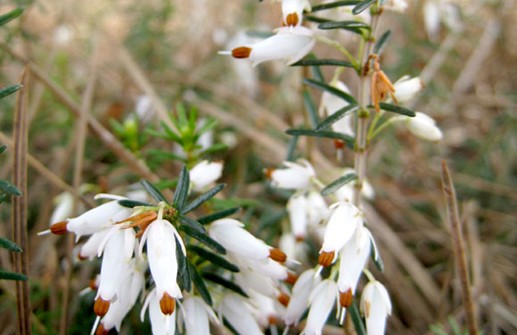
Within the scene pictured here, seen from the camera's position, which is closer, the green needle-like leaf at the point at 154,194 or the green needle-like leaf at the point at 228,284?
the green needle-like leaf at the point at 154,194

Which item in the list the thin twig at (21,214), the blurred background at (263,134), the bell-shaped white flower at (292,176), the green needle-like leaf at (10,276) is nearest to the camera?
the green needle-like leaf at (10,276)

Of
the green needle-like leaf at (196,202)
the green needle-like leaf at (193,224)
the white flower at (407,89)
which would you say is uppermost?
the white flower at (407,89)

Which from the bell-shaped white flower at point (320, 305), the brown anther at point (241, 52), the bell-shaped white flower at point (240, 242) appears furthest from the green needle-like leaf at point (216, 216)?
the brown anther at point (241, 52)

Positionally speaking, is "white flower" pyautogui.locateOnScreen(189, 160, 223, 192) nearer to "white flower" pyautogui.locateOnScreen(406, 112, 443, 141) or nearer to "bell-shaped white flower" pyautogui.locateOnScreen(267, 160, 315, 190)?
"bell-shaped white flower" pyautogui.locateOnScreen(267, 160, 315, 190)

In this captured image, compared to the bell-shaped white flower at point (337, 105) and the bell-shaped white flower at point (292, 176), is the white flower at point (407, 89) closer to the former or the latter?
the bell-shaped white flower at point (337, 105)

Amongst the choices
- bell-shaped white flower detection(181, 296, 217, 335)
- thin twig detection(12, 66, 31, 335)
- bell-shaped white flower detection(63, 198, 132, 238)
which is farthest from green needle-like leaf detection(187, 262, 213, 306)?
thin twig detection(12, 66, 31, 335)

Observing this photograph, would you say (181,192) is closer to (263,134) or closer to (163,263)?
(163,263)
